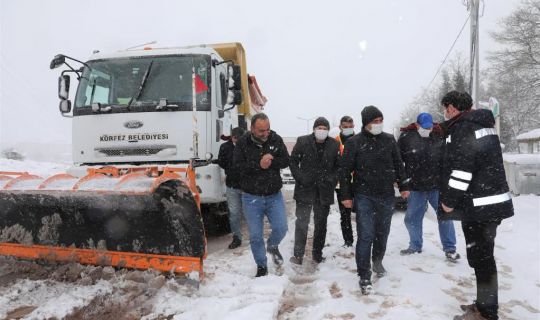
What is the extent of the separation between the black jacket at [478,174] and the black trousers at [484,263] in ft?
0.33

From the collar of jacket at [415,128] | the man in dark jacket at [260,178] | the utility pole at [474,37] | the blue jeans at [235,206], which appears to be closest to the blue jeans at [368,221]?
the man in dark jacket at [260,178]

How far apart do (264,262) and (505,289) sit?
2.51 meters

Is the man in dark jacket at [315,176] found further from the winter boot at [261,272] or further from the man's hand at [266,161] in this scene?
the winter boot at [261,272]

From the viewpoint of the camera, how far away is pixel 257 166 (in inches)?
180

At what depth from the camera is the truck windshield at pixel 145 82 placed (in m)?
5.95

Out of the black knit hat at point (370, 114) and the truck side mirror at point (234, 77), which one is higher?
the truck side mirror at point (234, 77)

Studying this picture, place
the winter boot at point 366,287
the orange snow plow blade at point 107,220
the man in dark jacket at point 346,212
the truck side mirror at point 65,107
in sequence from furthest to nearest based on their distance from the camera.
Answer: the truck side mirror at point 65,107, the man in dark jacket at point 346,212, the winter boot at point 366,287, the orange snow plow blade at point 107,220

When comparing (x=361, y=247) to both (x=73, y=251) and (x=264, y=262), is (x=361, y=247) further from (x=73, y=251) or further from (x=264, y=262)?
(x=73, y=251)

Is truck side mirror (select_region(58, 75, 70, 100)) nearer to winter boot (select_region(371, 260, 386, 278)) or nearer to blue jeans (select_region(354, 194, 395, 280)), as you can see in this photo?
blue jeans (select_region(354, 194, 395, 280))

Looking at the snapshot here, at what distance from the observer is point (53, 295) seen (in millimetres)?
3879

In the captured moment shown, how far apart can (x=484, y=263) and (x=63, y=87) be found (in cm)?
629

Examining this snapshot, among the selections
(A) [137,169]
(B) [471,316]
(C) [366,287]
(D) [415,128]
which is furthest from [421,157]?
(A) [137,169]

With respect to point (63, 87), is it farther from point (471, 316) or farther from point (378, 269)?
point (471, 316)

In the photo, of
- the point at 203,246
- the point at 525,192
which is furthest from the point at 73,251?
the point at 525,192
